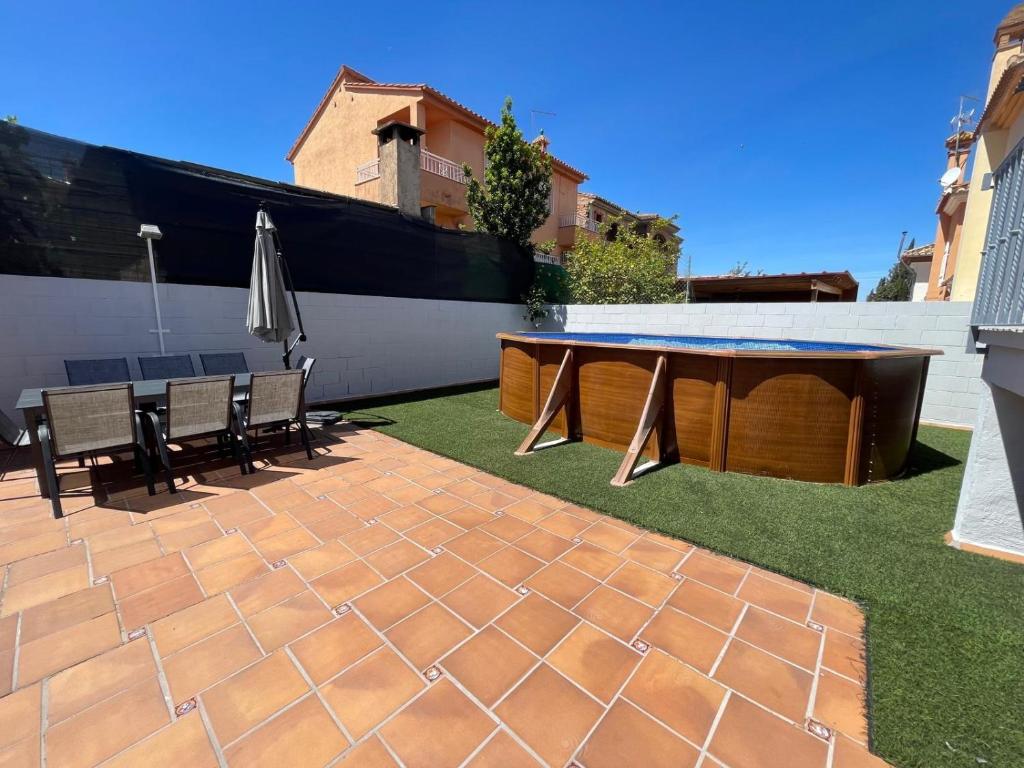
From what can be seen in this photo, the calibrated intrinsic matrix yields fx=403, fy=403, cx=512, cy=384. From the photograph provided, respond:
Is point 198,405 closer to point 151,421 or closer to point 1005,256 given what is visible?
point 151,421

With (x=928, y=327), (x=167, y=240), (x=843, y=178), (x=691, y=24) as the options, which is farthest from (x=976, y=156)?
(x=167, y=240)

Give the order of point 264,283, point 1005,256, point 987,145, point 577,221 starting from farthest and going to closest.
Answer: point 577,221
point 987,145
point 264,283
point 1005,256

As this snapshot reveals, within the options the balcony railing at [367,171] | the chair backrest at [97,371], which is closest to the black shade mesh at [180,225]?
the chair backrest at [97,371]

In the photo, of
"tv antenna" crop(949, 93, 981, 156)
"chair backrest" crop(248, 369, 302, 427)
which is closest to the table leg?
"chair backrest" crop(248, 369, 302, 427)

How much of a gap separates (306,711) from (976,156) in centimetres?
1485

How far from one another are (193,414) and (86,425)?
73 centimetres

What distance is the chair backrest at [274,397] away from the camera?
440cm

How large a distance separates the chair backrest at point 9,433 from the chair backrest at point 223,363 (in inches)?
74.9

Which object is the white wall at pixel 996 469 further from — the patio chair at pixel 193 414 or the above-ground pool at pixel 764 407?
the patio chair at pixel 193 414

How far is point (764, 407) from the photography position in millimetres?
4031

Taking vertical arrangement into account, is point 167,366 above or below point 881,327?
below

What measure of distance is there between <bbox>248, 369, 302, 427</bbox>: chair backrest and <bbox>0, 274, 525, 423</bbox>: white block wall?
2.32m

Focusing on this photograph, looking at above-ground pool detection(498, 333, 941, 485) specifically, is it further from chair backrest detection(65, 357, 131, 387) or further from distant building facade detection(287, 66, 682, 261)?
distant building facade detection(287, 66, 682, 261)

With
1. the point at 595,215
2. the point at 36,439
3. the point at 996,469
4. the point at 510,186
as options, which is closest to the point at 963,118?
the point at 595,215
